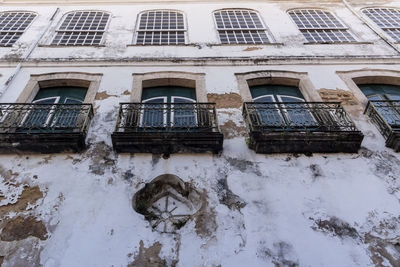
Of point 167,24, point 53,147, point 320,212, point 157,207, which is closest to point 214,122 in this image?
point 157,207

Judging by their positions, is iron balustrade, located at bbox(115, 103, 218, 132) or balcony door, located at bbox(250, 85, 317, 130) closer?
iron balustrade, located at bbox(115, 103, 218, 132)

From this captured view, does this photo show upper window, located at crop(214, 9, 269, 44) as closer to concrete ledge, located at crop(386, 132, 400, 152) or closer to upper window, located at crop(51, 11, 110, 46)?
upper window, located at crop(51, 11, 110, 46)

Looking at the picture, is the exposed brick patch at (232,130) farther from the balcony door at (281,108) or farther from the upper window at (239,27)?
the upper window at (239,27)

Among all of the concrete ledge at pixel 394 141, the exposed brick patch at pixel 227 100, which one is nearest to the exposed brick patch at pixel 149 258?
the exposed brick patch at pixel 227 100

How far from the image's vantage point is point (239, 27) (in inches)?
400

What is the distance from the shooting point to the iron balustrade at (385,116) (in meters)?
5.88

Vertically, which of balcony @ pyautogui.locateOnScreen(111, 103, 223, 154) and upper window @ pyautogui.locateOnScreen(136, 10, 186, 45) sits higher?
upper window @ pyautogui.locateOnScreen(136, 10, 186, 45)

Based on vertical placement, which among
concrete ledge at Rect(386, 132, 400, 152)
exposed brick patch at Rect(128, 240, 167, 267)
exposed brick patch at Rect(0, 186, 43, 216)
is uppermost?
concrete ledge at Rect(386, 132, 400, 152)

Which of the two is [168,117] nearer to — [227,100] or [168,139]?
[168,139]

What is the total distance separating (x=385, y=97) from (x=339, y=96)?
1331 mm

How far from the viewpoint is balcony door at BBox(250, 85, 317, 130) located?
6031 millimetres

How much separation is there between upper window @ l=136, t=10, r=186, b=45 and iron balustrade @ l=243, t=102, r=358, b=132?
13.8 feet

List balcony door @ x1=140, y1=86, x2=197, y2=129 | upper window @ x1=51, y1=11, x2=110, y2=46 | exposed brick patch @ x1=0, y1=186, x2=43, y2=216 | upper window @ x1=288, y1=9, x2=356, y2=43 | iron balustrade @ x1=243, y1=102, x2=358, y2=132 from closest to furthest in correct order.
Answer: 1. exposed brick patch @ x1=0, y1=186, x2=43, y2=216
2. iron balustrade @ x1=243, y1=102, x2=358, y2=132
3. balcony door @ x1=140, y1=86, x2=197, y2=129
4. upper window @ x1=51, y1=11, x2=110, y2=46
5. upper window @ x1=288, y1=9, x2=356, y2=43

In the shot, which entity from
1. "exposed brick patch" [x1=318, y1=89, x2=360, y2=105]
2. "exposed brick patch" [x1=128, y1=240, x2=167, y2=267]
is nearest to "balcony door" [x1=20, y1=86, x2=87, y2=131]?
"exposed brick patch" [x1=128, y1=240, x2=167, y2=267]
